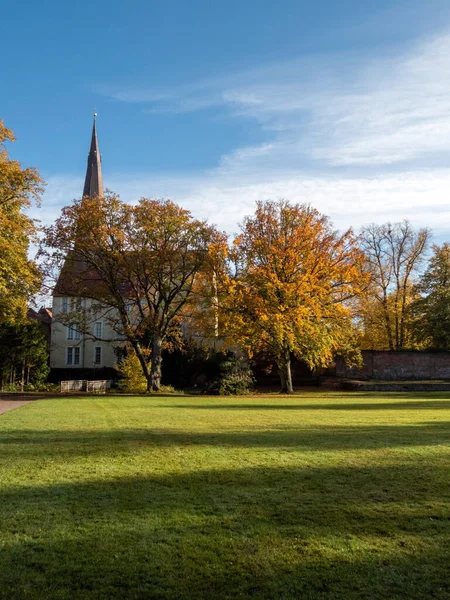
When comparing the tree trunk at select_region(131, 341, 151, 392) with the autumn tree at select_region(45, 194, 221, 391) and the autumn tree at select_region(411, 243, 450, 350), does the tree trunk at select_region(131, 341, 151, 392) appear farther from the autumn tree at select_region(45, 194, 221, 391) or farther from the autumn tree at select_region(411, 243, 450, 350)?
the autumn tree at select_region(411, 243, 450, 350)

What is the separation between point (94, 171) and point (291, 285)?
48884mm

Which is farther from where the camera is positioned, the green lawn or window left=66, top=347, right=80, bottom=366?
window left=66, top=347, right=80, bottom=366

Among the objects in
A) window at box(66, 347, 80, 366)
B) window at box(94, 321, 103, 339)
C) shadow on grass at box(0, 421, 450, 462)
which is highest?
window at box(94, 321, 103, 339)

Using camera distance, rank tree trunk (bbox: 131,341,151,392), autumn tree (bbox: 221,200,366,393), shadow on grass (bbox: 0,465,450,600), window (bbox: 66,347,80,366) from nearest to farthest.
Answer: shadow on grass (bbox: 0,465,450,600), autumn tree (bbox: 221,200,366,393), tree trunk (bbox: 131,341,151,392), window (bbox: 66,347,80,366)

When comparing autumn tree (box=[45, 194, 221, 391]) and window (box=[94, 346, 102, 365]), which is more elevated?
autumn tree (box=[45, 194, 221, 391])

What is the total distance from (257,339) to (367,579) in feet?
92.0

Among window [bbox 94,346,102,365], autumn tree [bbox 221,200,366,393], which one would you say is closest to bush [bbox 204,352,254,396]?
autumn tree [bbox 221,200,366,393]

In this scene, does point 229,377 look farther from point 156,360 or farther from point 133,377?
point 133,377

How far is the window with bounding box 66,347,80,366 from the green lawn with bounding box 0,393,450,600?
53.4m

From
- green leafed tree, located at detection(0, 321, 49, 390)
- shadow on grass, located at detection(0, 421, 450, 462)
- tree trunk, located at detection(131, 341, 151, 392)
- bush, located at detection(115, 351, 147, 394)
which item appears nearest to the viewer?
shadow on grass, located at detection(0, 421, 450, 462)

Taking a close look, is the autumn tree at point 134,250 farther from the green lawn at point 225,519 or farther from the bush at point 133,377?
the green lawn at point 225,519

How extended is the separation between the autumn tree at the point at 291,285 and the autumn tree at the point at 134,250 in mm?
3090

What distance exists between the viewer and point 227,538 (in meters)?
4.73

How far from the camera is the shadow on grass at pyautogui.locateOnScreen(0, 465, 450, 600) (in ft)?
12.5
